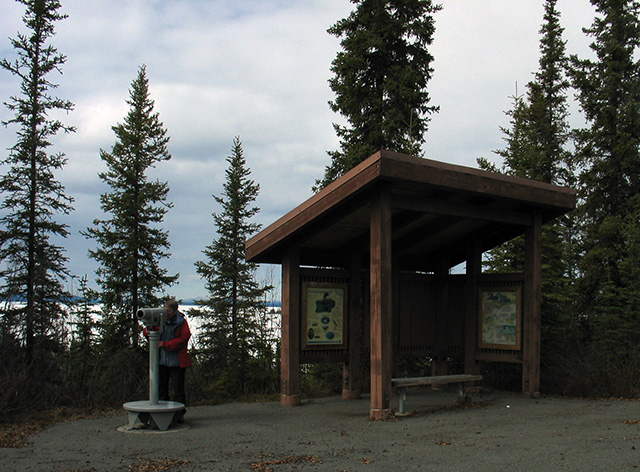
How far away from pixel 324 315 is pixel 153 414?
4049 mm

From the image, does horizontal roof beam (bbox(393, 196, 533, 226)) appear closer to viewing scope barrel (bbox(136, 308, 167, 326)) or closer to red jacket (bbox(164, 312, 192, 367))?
red jacket (bbox(164, 312, 192, 367))

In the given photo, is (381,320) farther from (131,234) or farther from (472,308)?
(131,234)

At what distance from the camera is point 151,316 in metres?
9.55

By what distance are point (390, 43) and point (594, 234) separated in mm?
9479

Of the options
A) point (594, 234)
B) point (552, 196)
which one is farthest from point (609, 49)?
point (552, 196)

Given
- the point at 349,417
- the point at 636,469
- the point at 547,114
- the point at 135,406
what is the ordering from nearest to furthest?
the point at 636,469, the point at 135,406, the point at 349,417, the point at 547,114

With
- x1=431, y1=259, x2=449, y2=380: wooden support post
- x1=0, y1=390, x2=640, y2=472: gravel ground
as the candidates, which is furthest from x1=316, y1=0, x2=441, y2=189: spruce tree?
x1=0, y1=390, x2=640, y2=472: gravel ground

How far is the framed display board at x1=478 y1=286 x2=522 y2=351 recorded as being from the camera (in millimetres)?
12680

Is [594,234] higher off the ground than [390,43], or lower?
lower

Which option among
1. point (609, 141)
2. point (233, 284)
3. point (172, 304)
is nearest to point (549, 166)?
point (609, 141)

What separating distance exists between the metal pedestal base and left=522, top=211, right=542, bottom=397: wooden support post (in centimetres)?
659

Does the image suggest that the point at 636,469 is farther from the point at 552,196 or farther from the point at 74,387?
the point at 74,387

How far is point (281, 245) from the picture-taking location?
1167 centimetres

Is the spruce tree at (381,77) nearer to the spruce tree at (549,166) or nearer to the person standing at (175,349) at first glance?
the spruce tree at (549,166)
